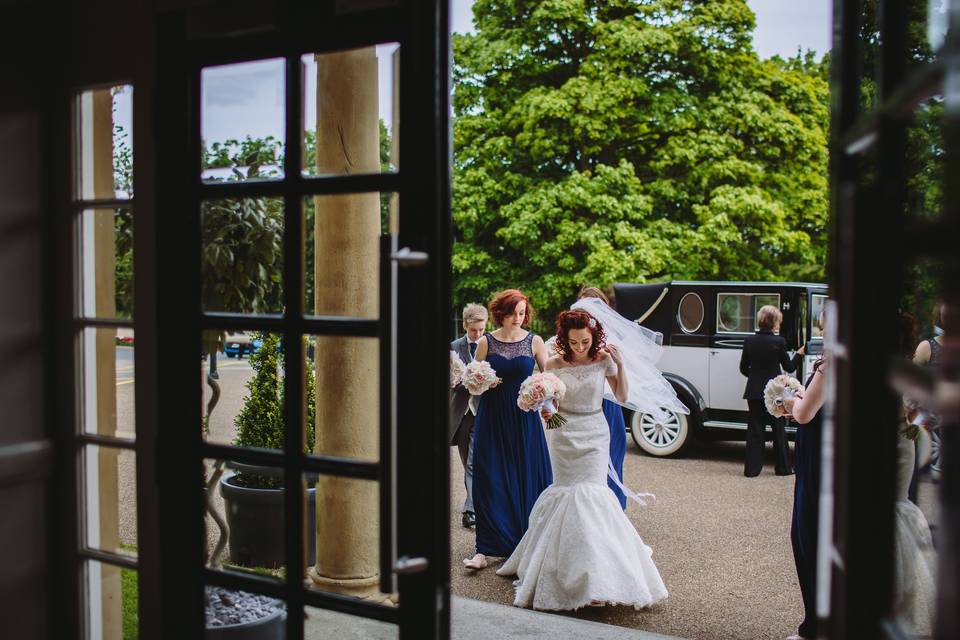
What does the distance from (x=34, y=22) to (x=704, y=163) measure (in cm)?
1361

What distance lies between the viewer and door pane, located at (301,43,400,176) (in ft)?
9.04

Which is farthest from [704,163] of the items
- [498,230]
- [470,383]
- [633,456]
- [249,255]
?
[249,255]

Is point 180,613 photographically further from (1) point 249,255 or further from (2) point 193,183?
(2) point 193,183

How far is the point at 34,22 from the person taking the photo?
268cm

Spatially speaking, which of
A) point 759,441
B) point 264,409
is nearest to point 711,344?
point 759,441

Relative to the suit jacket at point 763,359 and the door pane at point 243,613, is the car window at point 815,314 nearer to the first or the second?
the suit jacket at point 763,359

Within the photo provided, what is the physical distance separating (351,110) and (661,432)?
23.5 feet

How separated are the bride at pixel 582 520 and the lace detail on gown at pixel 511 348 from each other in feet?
2.08

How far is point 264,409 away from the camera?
4301 mm

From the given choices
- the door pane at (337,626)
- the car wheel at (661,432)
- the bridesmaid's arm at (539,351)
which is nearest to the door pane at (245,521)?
the door pane at (337,626)

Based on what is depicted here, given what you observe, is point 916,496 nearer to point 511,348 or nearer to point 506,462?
point 506,462

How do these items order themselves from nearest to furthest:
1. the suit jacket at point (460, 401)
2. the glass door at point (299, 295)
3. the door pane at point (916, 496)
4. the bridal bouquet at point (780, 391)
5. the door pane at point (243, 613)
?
the glass door at point (299, 295) → the door pane at point (243, 613) → the door pane at point (916, 496) → the bridal bouquet at point (780, 391) → the suit jacket at point (460, 401)

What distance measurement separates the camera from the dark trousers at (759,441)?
28.4 feet

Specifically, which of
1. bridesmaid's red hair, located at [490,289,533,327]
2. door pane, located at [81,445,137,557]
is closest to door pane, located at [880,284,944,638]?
bridesmaid's red hair, located at [490,289,533,327]
